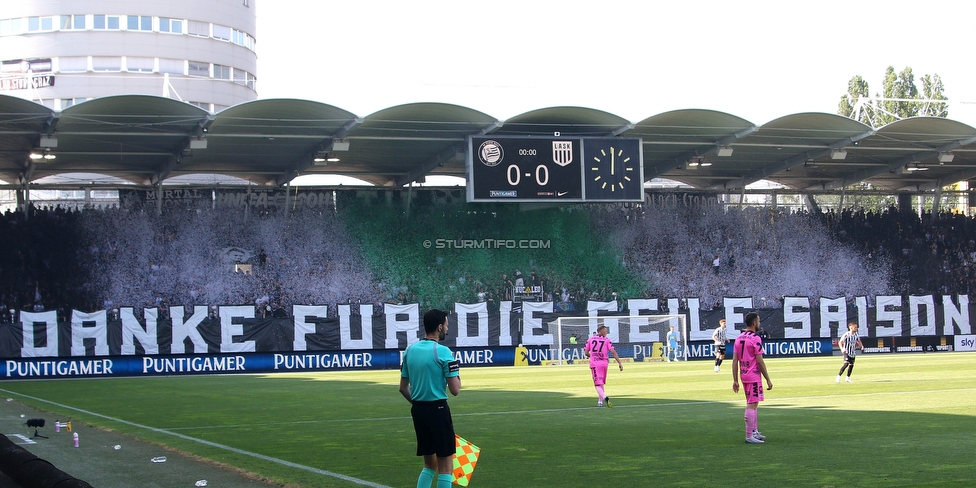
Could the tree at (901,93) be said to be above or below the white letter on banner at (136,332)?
above

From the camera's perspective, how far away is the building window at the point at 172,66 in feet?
233

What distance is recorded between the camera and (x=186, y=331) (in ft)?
130

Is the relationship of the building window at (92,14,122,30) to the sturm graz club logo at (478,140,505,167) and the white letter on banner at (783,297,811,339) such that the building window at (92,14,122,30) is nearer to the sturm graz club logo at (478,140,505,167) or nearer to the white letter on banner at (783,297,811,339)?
the sturm graz club logo at (478,140,505,167)

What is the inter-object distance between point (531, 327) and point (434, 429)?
3438 cm

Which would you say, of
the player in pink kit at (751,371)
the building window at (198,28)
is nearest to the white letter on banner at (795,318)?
the player in pink kit at (751,371)

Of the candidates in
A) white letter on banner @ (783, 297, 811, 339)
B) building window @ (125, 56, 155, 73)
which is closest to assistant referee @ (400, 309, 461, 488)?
white letter on banner @ (783, 297, 811, 339)

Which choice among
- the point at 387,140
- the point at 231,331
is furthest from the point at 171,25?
the point at 231,331

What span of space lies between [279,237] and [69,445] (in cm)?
3315

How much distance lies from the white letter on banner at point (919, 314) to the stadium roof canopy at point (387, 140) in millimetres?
6977

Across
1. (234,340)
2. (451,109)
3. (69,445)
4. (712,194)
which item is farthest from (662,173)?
(69,445)

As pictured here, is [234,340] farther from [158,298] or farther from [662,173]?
[662,173]

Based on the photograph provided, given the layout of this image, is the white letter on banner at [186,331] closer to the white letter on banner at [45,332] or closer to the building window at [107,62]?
the white letter on banner at [45,332]

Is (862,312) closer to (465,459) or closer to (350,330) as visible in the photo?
(350,330)

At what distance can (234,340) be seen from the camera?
131 feet
